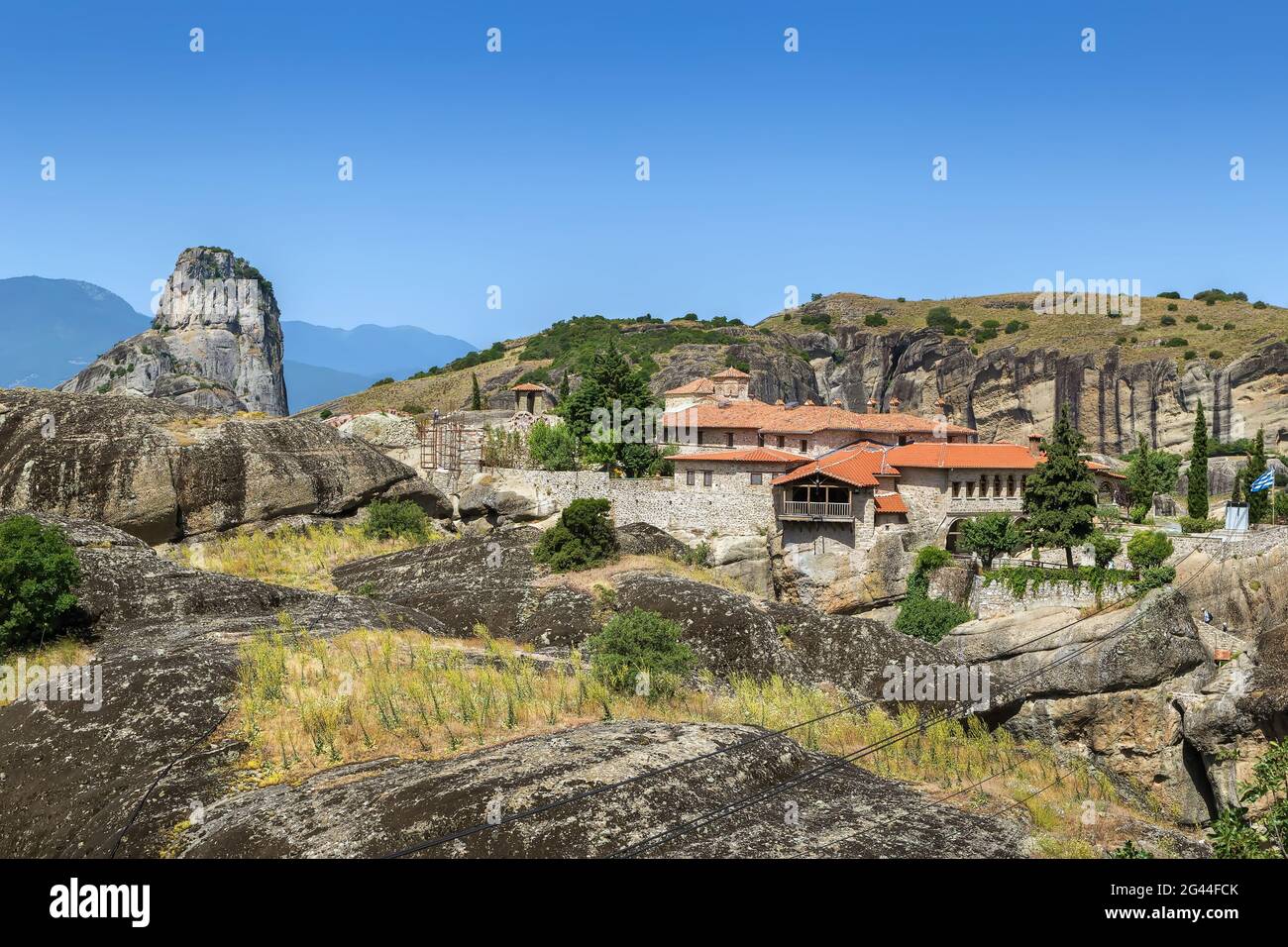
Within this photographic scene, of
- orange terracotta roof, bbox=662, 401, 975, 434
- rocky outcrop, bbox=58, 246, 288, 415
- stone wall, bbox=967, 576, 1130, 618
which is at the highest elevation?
rocky outcrop, bbox=58, 246, 288, 415

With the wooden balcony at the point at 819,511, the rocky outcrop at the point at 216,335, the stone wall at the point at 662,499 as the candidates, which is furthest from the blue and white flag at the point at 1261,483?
the rocky outcrop at the point at 216,335

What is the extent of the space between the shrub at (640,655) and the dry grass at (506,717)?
0.47 m

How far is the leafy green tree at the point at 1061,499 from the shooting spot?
39094mm

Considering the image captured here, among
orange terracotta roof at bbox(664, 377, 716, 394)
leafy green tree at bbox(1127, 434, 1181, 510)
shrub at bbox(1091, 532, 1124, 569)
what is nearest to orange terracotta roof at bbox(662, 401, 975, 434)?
orange terracotta roof at bbox(664, 377, 716, 394)

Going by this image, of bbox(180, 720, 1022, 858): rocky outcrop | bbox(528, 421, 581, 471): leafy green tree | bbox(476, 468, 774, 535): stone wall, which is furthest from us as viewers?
bbox(528, 421, 581, 471): leafy green tree

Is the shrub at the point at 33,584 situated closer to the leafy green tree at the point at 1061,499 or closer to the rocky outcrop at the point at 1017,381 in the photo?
the leafy green tree at the point at 1061,499

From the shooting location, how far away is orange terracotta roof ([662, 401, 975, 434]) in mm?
49156

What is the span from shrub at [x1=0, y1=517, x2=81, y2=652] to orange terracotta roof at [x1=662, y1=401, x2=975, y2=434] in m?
30.8

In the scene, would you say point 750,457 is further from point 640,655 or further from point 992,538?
point 640,655

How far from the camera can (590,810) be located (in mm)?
11664

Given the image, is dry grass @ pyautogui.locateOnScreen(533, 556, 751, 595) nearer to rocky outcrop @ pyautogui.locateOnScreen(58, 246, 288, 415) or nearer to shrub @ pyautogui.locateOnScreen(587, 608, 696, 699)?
shrub @ pyautogui.locateOnScreen(587, 608, 696, 699)

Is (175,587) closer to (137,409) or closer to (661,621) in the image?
(661,621)

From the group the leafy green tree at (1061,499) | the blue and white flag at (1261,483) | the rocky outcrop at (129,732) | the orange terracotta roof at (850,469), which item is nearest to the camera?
the rocky outcrop at (129,732)

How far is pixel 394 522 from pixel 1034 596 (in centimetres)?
2330
